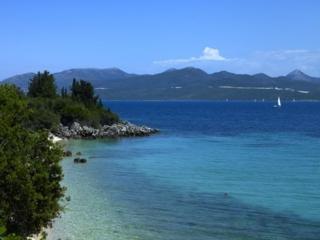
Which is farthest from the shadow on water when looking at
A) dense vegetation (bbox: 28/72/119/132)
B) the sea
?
dense vegetation (bbox: 28/72/119/132)

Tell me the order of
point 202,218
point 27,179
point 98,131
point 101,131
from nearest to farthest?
point 27,179
point 202,218
point 98,131
point 101,131

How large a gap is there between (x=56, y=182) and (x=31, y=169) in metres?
1.27

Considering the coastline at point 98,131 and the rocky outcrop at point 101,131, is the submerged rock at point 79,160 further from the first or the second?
the rocky outcrop at point 101,131

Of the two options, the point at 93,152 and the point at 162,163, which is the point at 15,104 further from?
the point at 93,152

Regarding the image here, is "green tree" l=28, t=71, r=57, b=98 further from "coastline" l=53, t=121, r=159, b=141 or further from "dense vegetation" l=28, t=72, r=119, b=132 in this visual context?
"coastline" l=53, t=121, r=159, b=141

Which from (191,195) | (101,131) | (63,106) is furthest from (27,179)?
(63,106)

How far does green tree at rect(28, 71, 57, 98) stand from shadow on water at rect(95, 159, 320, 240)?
70.2 m

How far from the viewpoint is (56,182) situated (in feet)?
84.0

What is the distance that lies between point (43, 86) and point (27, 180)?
289 ft

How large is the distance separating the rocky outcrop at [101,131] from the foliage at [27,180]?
6550 cm

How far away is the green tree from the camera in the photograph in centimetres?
10960

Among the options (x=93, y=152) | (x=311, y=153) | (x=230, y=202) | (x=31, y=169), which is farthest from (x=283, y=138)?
(x=31, y=169)

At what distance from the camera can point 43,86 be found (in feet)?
362

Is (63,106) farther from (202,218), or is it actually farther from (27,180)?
(27,180)
